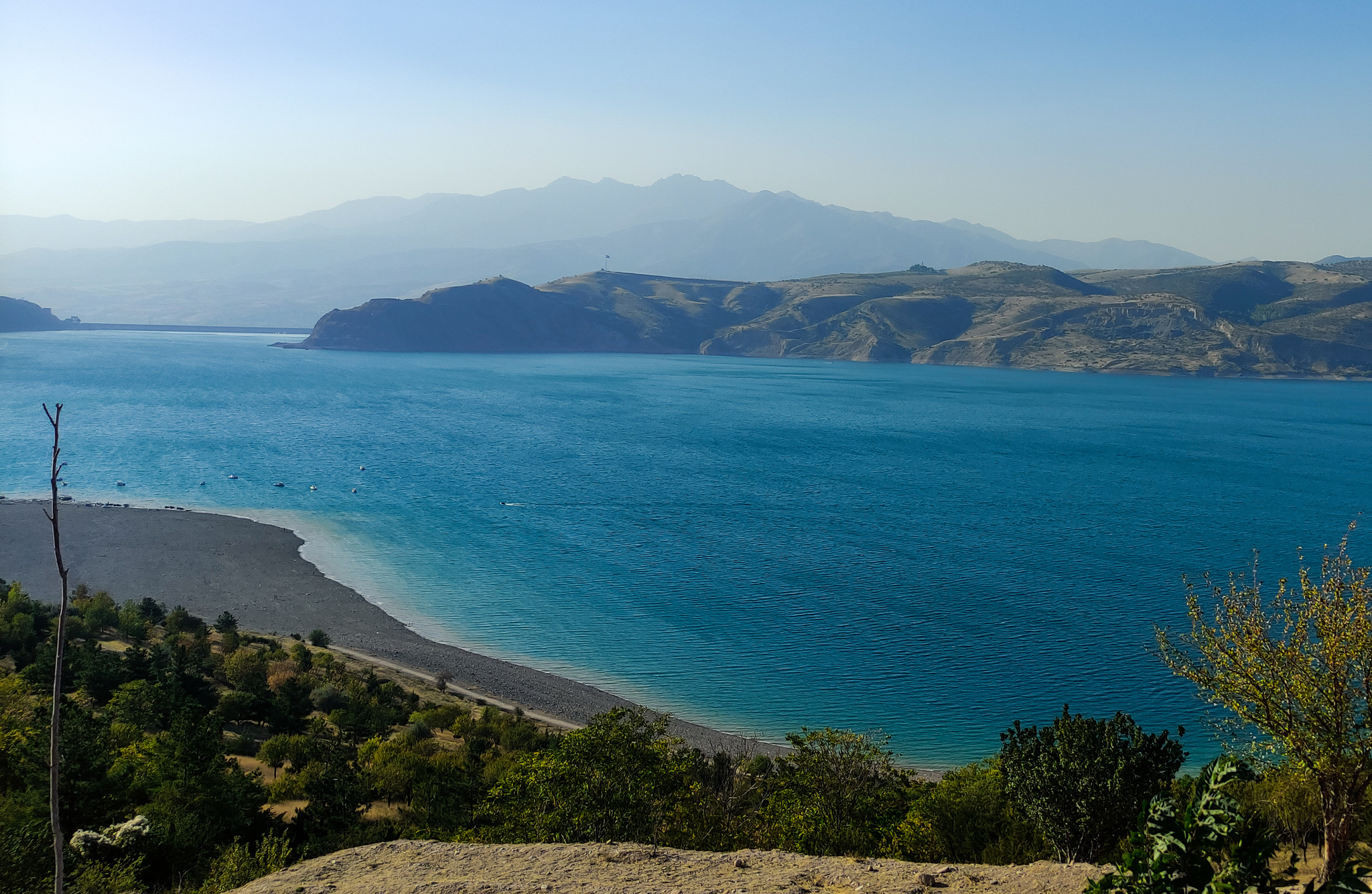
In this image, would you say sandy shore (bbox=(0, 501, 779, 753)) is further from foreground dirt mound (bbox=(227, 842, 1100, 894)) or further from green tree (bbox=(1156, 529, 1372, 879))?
green tree (bbox=(1156, 529, 1372, 879))

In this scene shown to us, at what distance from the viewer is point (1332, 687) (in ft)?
30.7

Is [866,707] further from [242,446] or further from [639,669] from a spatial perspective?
[242,446]

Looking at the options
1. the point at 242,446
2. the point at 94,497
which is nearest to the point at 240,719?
the point at 94,497

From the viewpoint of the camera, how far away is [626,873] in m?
10.0

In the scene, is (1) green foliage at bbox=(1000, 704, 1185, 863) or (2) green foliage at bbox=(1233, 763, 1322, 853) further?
(2) green foliage at bbox=(1233, 763, 1322, 853)

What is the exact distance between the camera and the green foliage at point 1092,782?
11156 millimetres

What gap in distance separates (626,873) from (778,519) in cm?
4547

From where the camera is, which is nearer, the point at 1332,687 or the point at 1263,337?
the point at 1332,687

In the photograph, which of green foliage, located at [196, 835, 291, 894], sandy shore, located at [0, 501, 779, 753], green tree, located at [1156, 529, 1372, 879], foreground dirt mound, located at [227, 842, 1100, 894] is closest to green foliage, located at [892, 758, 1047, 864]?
foreground dirt mound, located at [227, 842, 1100, 894]

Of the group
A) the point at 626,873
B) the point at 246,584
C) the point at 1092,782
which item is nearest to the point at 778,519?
the point at 246,584

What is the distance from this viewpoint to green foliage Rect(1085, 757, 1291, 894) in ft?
19.1

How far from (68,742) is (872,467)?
215ft

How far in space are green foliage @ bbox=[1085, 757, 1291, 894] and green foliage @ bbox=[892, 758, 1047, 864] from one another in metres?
6.97

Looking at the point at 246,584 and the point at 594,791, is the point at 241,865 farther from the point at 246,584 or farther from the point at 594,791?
the point at 246,584
